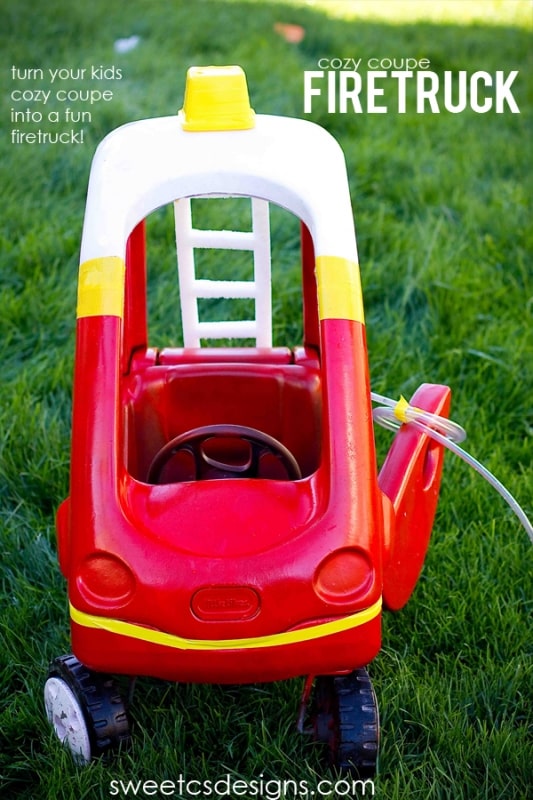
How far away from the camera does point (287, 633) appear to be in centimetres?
126

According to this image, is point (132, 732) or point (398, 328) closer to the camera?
point (132, 732)

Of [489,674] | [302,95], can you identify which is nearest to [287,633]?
[489,674]

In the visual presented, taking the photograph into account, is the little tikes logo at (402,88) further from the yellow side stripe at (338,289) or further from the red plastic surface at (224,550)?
the red plastic surface at (224,550)

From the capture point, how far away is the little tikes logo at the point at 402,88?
3463mm

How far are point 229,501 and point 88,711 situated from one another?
0.35 metres

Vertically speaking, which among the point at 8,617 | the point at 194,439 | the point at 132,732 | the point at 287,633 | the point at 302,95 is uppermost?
the point at 302,95

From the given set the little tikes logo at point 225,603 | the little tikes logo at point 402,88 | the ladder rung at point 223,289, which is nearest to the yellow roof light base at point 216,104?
the ladder rung at point 223,289

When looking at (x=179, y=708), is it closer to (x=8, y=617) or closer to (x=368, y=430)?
(x=8, y=617)

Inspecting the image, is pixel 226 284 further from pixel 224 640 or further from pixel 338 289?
pixel 224 640

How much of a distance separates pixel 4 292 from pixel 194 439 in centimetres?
116

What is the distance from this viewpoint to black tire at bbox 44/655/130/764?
1.38m

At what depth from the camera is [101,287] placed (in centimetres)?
137

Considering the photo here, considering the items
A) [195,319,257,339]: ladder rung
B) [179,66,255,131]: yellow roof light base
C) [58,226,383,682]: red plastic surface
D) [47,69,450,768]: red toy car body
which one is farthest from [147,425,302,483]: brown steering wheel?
[179,66,255,131]: yellow roof light base

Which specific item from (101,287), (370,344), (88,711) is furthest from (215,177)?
(370,344)
